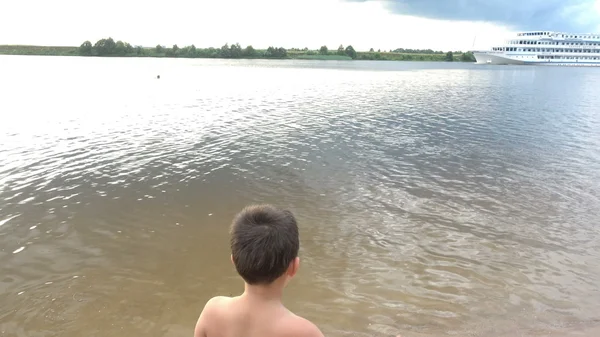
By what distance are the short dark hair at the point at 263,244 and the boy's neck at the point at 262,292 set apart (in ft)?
0.11

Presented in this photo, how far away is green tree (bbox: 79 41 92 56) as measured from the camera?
18838 centimetres

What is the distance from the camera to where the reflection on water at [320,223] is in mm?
7262

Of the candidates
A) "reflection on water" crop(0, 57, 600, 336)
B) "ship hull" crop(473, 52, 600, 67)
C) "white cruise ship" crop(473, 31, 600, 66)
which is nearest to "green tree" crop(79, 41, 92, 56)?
"ship hull" crop(473, 52, 600, 67)

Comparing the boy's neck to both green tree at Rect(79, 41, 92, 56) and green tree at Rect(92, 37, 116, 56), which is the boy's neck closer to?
green tree at Rect(92, 37, 116, 56)

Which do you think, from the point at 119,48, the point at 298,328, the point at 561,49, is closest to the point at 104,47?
the point at 119,48

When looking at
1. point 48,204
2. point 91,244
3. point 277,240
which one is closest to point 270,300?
point 277,240

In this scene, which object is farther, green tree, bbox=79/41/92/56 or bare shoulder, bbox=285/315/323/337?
green tree, bbox=79/41/92/56

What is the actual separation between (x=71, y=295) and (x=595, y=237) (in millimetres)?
12763

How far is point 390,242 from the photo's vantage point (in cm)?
1012

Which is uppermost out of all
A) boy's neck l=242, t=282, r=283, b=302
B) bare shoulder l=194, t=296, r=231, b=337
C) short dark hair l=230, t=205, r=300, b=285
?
short dark hair l=230, t=205, r=300, b=285

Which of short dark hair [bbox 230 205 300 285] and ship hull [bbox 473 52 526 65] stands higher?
ship hull [bbox 473 52 526 65]

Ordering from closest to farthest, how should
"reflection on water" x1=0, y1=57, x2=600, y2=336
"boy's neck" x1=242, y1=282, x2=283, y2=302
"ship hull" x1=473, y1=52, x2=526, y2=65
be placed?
"boy's neck" x1=242, y1=282, x2=283, y2=302, "reflection on water" x1=0, y1=57, x2=600, y2=336, "ship hull" x1=473, y1=52, x2=526, y2=65

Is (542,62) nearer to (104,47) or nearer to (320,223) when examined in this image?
(320,223)

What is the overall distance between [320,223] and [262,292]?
8.91 m
